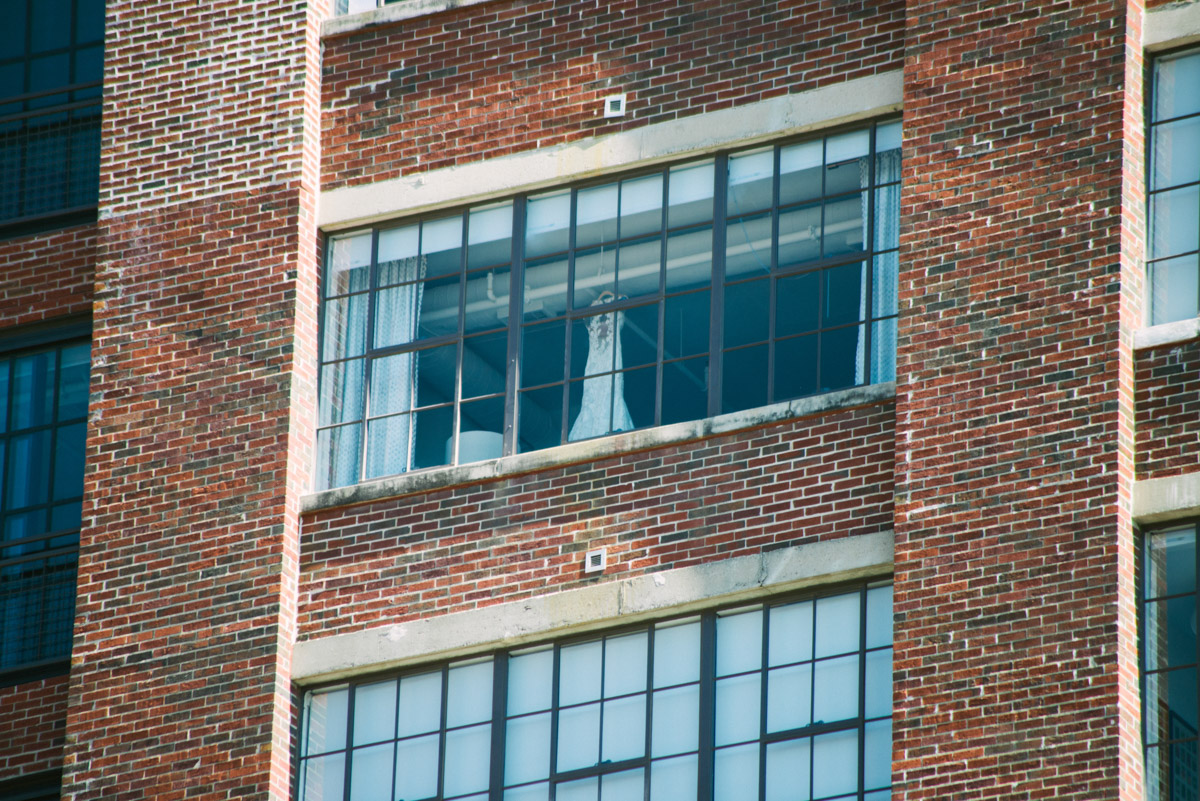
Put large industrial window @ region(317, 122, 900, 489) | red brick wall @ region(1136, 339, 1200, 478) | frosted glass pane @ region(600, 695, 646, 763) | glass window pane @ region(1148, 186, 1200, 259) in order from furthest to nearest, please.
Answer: large industrial window @ region(317, 122, 900, 489)
frosted glass pane @ region(600, 695, 646, 763)
glass window pane @ region(1148, 186, 1200, 259)
red brick wall @ region(1136, 339, 1200, 478)

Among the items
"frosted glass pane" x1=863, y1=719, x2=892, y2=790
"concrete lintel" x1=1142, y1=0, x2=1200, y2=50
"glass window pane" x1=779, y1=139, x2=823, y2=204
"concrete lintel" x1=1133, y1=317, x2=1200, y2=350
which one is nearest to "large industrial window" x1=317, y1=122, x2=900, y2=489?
"glass window pane" x1=779, y1=139, x2=823, y2=204

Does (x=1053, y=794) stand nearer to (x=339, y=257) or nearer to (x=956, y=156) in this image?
(x=956, y=156)

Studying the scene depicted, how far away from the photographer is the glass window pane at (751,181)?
1906 cm

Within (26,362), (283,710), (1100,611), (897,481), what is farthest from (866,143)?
(26,362)

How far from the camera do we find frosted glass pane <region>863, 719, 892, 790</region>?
16922mm

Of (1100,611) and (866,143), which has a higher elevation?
(866,143)

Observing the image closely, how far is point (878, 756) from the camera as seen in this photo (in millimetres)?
16984

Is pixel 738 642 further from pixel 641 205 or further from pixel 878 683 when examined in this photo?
pixel 641 205

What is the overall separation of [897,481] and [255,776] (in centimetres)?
554

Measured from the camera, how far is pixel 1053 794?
1583 cm

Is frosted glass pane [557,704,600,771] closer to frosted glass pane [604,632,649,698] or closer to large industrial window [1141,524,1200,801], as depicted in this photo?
frosted glass pane [604,632,649,698]

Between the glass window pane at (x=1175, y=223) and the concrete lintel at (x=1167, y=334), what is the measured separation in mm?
653

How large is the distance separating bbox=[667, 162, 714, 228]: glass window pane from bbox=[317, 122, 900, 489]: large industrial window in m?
0.02

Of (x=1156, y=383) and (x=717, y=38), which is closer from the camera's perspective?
(x=1156, y=383)
